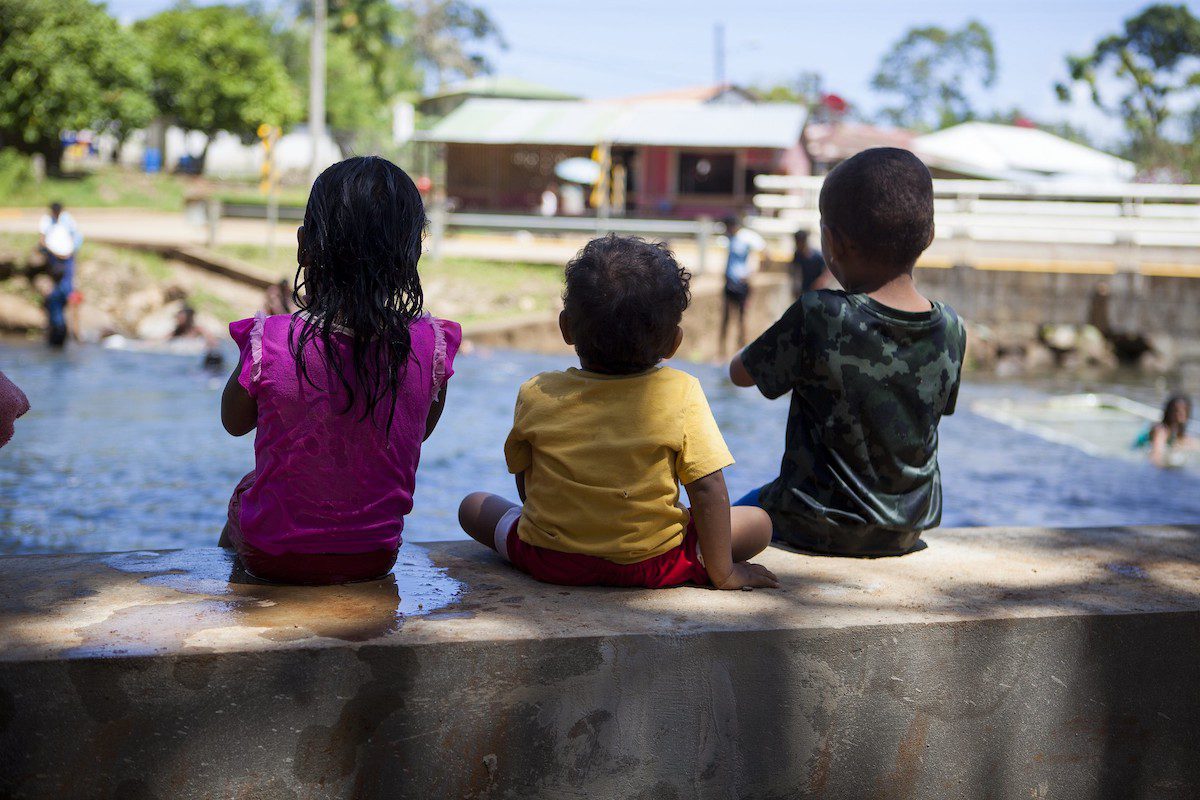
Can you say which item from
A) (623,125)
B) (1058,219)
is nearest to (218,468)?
(1058,219)

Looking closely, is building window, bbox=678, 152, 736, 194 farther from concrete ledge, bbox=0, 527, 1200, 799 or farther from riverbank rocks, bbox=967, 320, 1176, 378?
concrete ledge, bbox=0, 527, 1200, 799

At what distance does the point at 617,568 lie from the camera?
9.50ft

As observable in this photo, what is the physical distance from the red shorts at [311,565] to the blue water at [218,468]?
322cm

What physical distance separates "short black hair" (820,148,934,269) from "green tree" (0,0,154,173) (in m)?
32.9

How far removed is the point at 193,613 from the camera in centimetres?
254

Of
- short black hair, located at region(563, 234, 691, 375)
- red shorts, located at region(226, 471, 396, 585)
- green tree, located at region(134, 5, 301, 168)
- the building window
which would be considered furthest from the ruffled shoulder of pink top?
green tree, located at region(134, 5, 301, 168)

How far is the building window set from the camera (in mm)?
32219

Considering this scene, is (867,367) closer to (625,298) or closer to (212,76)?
(625,298)

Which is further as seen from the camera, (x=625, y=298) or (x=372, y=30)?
(x=372, y=30)

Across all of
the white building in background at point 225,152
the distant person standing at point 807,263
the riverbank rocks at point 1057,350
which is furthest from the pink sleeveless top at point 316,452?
the white building in background at point 225,152

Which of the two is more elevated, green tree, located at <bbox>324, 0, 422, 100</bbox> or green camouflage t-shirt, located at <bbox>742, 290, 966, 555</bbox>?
green tree, located at <bbox>324, 0, 422, 100</bbox>

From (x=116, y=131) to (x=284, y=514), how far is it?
39530 mm

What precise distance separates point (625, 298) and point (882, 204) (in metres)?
0.85

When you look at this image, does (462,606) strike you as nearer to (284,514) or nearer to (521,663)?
(521,663)
